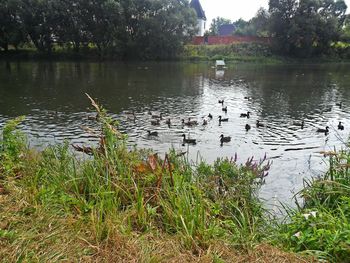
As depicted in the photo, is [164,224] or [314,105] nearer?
[164,224]

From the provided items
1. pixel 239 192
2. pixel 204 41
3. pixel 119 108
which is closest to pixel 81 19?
pixel 204 41

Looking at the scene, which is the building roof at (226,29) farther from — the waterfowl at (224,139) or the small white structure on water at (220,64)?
the waterfowl at (224,139)

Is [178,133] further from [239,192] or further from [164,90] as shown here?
[164,90]

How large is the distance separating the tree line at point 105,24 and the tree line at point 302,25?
13.9m

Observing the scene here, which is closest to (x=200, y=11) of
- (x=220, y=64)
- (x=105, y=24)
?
(x=105, y=24)

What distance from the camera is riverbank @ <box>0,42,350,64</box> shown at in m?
51.5

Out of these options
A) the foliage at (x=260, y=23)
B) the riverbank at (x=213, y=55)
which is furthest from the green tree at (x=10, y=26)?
the foliage at (x=260, y=23)

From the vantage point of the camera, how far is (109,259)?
3.57 metres

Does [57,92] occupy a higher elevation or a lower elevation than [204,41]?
lower

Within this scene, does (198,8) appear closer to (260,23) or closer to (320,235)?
(260,23)

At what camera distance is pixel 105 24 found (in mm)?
51125

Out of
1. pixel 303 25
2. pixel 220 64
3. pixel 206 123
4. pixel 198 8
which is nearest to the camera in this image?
pixel 206 123

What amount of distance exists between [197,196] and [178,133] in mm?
9316

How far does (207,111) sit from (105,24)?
37528 millimetres
